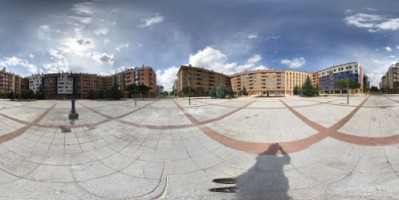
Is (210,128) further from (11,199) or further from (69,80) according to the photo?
(69,80)

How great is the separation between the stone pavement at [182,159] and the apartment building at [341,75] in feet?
211

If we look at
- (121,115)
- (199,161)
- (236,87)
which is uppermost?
(236,87)

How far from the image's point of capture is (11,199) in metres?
2.74

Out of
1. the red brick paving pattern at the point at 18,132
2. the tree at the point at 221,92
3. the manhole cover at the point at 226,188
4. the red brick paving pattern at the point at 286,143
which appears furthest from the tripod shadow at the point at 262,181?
the tree at the point at 221,92

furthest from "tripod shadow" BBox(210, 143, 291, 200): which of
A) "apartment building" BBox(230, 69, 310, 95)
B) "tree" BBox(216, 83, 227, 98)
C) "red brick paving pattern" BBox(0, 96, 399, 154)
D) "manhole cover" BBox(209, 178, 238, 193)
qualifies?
"apartment building" BBox(230, 69, 310, 95)

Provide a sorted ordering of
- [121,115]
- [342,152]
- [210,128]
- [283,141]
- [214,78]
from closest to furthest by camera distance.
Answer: [342,152] → [283,141] → [210,128] → [121,115] → [214,78]

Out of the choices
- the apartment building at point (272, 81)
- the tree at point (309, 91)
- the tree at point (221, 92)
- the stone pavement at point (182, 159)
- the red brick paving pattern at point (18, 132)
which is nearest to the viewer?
the stone pavement at point (182, 159)

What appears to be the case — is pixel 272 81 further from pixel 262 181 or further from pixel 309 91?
pixel 262 181

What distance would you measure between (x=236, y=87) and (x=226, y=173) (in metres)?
79.8

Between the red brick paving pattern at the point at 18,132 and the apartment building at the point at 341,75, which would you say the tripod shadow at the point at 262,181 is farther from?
the apartment building at the point at 341,75

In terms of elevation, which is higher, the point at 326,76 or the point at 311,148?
the point at 326,76

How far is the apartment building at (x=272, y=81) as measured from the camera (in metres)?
69.6

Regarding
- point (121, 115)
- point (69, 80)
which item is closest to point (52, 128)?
point (121, 115)

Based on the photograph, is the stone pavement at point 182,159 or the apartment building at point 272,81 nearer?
the stone pavement at point 182,159
